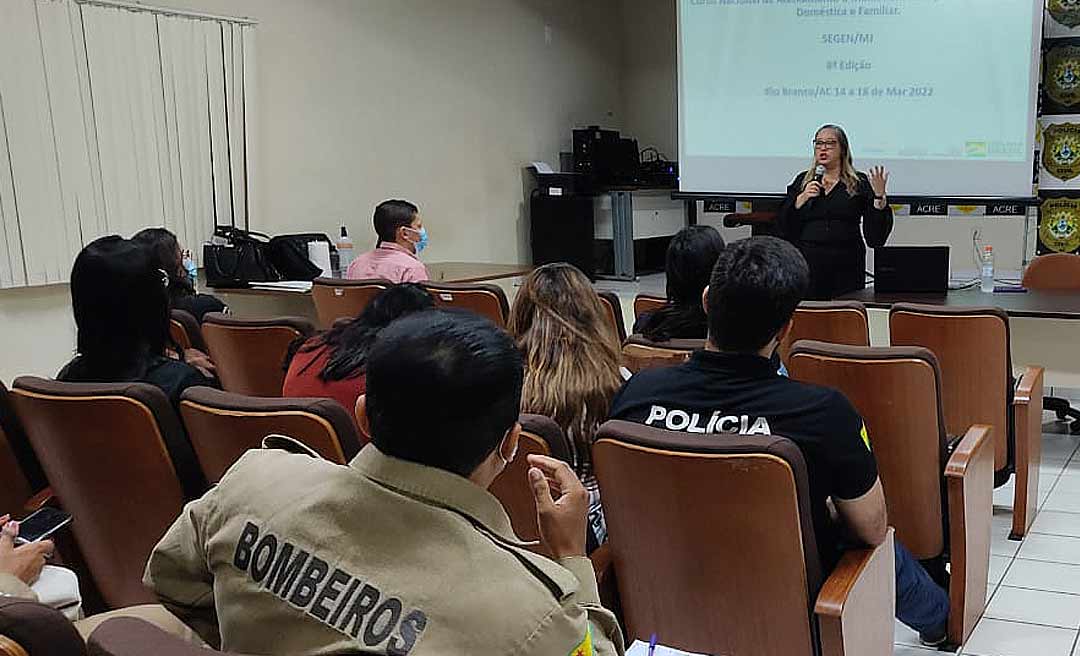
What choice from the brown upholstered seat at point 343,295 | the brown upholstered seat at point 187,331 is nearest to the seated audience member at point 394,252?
the brown upholstered seat at point 343,295

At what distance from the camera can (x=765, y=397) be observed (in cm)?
187

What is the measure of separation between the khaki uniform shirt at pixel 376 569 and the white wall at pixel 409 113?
14.7 ft

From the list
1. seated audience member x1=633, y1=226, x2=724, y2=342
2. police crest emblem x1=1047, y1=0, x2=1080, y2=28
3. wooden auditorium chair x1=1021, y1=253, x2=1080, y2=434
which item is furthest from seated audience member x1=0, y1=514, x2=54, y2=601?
police crest emblem x1=1047, y1=0, x2=1080, y2=28

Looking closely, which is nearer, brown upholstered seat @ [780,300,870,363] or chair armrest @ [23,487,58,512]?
chair armrest @ [23,487,58,512]

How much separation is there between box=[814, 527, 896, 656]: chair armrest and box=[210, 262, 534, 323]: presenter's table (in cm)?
381

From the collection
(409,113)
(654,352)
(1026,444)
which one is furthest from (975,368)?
(409,113)

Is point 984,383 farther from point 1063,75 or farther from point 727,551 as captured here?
point 1063,75

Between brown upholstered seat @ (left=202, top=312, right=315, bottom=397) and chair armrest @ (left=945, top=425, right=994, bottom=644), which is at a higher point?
brown upholstered seat @ (left=202, top=312, right=315, bottom=397)

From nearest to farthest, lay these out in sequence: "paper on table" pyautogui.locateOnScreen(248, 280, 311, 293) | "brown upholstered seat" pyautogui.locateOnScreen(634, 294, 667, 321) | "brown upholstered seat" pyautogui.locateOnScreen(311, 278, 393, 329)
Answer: "brown upholstered seat" pyautogui.locateOnScreen(634, 294, 667, 321), "brown upholstered seat" pyautogui.locateOnScreen(311, 278, 393, 329), "paper on table" pyautogui.locateOnScreen(248, 280, 311, 293)

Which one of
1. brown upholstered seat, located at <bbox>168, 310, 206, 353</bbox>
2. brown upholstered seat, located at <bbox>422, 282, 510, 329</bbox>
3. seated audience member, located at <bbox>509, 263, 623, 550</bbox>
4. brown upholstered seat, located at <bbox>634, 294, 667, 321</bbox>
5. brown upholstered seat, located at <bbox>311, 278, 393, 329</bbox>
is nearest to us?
seated audience member, located at <bbox>509, 263, 623, 550</bbox>

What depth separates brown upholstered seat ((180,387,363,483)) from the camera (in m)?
1.82

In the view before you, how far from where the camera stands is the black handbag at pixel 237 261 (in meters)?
5.58

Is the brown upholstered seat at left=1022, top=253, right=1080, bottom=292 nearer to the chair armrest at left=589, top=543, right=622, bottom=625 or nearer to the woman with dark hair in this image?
the chair armrest at left=589, top=543, right=622, bottom=625

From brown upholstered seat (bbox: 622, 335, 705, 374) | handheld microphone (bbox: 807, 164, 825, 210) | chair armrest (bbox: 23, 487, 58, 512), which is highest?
handheld microphone (bbox: 807, 164, 825, 210)
